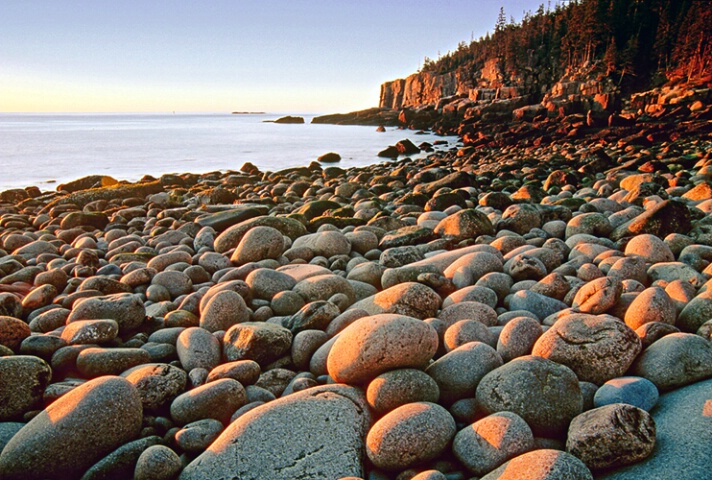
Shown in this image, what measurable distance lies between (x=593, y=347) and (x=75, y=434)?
2.58 metres

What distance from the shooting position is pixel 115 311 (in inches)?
140

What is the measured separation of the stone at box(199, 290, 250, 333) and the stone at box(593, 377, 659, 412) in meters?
2.42

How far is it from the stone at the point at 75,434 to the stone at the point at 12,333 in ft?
3.47

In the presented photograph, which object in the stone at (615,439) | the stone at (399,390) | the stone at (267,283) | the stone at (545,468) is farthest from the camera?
the stone at (267,283)

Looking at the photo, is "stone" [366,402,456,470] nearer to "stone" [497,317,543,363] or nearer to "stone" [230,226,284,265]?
"stone" [497,317,543,363]

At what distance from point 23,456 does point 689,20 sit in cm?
5484

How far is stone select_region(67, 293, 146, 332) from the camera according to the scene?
356cm

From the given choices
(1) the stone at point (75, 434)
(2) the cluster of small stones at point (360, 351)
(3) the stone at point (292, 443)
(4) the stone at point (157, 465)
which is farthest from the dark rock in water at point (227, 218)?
(4) the stone at point (157, 465)

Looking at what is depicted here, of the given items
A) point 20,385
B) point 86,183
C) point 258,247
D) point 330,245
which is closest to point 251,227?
point 258,247

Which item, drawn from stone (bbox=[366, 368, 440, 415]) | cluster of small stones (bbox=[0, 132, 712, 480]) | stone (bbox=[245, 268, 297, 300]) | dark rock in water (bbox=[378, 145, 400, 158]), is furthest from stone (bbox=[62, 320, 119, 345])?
dark rock in water (bbox=[378, 145, 400, 158])

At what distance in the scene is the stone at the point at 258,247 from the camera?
5.20 m

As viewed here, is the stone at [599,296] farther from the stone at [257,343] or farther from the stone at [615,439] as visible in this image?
the stone at [257,343]

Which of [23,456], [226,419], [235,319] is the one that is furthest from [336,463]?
[235,319]

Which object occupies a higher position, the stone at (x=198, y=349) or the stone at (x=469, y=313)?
the stone at (x=469, y=313)
